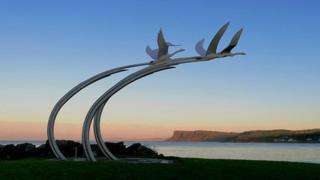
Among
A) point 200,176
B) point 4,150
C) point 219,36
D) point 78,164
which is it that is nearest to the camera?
point 200,176

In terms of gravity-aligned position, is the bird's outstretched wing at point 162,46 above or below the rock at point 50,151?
above

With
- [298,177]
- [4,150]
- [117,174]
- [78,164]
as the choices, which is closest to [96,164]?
[78,164]

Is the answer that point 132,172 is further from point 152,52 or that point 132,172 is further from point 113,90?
point 152,52

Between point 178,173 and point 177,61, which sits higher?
point 177,61

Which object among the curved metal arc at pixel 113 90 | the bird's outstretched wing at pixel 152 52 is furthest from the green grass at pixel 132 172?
the bird's outstretched wing at pixel 152 52

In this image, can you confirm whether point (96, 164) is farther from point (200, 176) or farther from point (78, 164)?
point (200, 176)

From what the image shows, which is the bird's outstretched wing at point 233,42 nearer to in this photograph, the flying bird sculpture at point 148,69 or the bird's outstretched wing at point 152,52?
the flying bird sculpture at point 148,69

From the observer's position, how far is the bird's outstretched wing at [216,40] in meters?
17.2

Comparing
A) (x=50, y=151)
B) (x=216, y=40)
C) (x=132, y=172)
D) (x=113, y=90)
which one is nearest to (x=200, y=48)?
(x=216, y=40)

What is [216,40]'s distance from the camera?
17312 mm

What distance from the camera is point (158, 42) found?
58.5 ft

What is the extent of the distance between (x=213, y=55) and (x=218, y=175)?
3.89 m

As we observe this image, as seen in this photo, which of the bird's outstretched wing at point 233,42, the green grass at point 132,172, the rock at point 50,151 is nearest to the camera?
the green grass at point 132,172

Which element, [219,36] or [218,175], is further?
[219,36]
